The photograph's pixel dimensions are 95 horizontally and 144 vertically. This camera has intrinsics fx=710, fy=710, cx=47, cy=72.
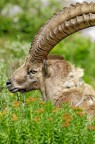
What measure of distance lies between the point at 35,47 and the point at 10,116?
8.75 ft

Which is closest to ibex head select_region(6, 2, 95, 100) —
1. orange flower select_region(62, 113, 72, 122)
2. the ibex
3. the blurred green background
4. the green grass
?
the ibex

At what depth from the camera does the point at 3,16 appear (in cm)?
3192

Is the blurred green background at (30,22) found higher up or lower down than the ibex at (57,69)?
higher up

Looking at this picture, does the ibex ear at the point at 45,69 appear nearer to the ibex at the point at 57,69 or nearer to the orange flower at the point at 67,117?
the ibex at the point at 57,69

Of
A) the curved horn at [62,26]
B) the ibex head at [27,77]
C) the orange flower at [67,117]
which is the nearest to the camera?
the orange flower at [67,117]

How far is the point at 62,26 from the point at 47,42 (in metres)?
0.36

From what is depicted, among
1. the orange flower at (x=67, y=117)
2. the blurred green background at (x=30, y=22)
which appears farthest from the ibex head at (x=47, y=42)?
the blurred green background at (x=30, y=22)

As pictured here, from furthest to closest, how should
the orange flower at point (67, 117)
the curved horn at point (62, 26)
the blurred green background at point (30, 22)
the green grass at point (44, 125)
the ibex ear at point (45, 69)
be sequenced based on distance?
the blurred green background at point (30, 22) < the ibex ear at point (45, 69) < the curved horn at point (62, 26) < the orange flower at point (67, 117) < the green grass at point (44, 125)

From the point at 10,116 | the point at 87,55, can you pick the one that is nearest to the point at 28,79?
the point at 10,116

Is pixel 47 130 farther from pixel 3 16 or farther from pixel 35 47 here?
pixel 3 16

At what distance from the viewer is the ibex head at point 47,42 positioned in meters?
10.8

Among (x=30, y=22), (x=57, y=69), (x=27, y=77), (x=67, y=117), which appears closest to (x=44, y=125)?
(x=67, y=117)

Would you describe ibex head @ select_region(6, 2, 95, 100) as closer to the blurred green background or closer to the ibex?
the ibex

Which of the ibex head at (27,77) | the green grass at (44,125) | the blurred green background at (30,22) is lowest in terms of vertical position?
the green grass at (44,125)
